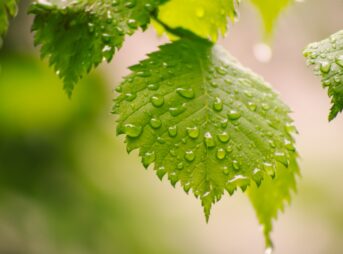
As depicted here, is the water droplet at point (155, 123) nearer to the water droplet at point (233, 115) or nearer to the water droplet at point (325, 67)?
the water droplet at point (233, 115)

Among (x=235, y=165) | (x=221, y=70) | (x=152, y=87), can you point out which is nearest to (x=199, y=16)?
(x=221, y=70)

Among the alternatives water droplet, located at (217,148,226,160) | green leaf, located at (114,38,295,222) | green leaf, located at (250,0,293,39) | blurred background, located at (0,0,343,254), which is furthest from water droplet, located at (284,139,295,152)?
blurred background, located at (0,0,343,254)

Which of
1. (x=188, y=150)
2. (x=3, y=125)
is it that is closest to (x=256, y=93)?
(x=188, y=150)

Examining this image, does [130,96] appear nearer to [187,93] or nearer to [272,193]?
[187,93]

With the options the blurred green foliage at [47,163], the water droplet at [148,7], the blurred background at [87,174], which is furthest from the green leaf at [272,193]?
the blurred green foliage at [47,163]

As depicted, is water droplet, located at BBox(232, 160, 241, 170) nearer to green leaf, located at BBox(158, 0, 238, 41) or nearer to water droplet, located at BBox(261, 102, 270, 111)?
water droplet, located at BBox(261, 102, 270, 111)
